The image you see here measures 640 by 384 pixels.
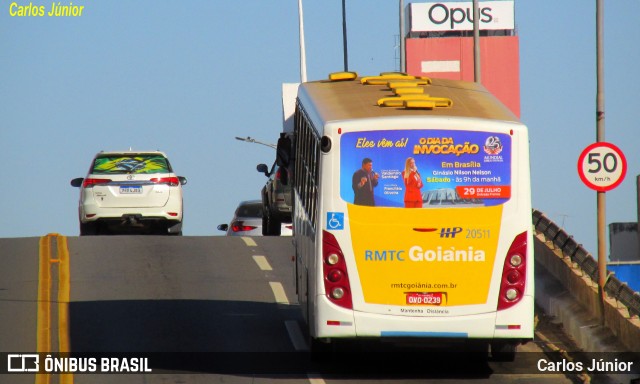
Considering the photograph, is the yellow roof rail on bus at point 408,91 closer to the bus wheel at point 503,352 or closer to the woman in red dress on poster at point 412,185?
the woman in red dress on poster at point 412,185

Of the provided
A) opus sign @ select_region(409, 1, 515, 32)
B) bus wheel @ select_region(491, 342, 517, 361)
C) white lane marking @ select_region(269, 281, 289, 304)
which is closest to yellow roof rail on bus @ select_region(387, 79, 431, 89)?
bus wheel @ select_region(491, 342, 517, 361)

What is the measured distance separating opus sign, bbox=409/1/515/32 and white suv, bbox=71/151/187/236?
343 ft

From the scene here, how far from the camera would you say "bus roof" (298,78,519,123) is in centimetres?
1630

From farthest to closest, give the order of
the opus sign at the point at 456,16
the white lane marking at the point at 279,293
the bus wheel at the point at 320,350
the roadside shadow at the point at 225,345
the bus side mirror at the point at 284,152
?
the opus sign at the point at 456,16 → the white lane marking at the point at 279,293 → the bus side mirror at the point at 284,152 → the roadside shadow at the point at 225,345 → the bus wheel at the point at 320,350

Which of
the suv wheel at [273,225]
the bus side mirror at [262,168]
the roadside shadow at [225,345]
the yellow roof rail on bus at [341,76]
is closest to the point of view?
the roadside shadow at [225,345]

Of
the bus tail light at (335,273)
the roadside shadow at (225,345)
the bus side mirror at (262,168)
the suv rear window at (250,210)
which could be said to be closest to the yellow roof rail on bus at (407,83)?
the bus tail light at (335,273)

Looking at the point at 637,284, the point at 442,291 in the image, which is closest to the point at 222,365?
the point at 442,291

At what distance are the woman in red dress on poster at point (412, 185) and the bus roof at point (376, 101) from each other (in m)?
0.63

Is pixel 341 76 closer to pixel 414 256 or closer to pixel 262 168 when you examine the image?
pixel 414 256

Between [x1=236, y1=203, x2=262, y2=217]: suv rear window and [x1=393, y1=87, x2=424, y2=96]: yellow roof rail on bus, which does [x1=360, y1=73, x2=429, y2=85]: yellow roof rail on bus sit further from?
[x1=236, y1=203, x2=262, y2=217]: suv rear window

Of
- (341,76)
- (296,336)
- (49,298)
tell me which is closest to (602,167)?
(341,76)

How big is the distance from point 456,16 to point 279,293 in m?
115

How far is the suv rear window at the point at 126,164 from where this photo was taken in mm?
30875

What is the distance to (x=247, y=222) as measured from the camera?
3600 centimetres
